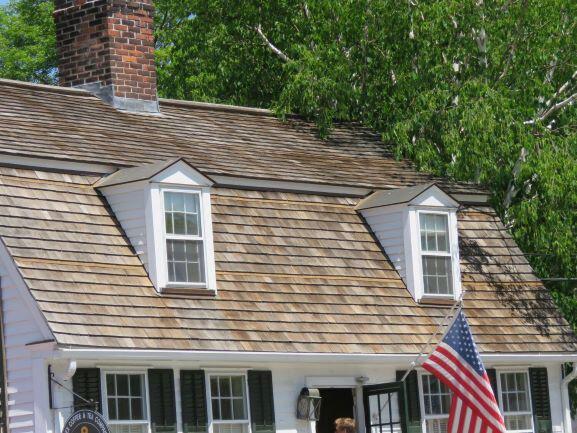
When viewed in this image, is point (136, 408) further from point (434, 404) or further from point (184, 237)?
point (434, 404)

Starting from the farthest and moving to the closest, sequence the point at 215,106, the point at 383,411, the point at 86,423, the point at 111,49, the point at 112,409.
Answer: the point at 215,106, the point at 111,49, the point at 383,411, the point at 112,409, the point at 86,423

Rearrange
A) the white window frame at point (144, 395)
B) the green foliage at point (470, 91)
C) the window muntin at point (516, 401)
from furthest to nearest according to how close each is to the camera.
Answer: the green foliage at point (470, 91), the window muntin at point (516, 401), the white window frame at point (144, 395)

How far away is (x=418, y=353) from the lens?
20.9m

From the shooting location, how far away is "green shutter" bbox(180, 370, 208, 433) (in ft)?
61.2

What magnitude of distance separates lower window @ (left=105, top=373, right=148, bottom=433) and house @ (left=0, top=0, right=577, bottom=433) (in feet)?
0.07

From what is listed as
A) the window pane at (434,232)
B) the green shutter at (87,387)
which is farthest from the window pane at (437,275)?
the green shutter at (87,387)

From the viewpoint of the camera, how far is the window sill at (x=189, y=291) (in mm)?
18969

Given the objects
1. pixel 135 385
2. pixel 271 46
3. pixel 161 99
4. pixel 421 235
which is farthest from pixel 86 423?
pixel 271 46

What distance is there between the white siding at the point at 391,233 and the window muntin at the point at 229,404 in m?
3.63

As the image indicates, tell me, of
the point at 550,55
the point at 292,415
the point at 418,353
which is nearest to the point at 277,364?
the point at 292,415

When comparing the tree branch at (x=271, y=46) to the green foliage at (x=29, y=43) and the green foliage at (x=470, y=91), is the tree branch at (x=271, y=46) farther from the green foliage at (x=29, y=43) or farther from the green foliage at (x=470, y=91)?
the green foliage at (x=29, y=43)

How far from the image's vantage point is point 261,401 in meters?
19.5

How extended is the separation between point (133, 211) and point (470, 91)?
23.6ft

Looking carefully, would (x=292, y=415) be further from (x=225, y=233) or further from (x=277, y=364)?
(x=225, y=233)
